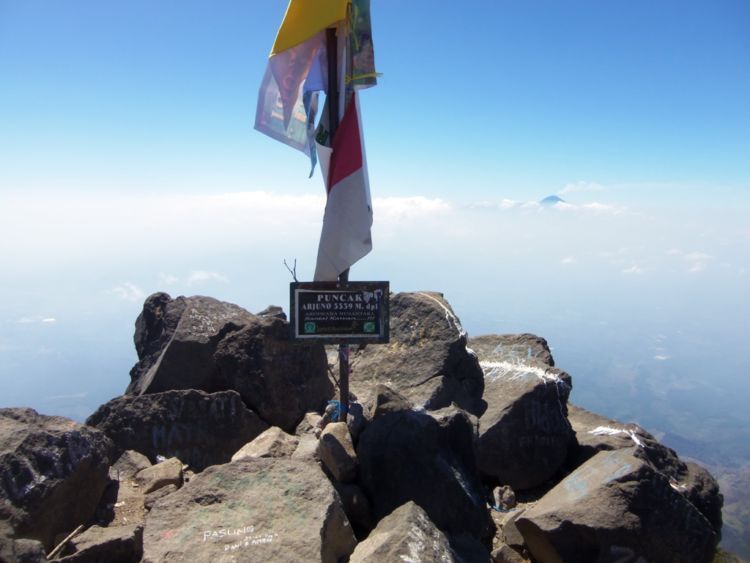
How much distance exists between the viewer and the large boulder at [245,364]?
769 cm

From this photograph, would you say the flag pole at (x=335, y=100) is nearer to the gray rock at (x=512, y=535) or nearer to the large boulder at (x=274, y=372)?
the large boulder at (x=274, y=372)

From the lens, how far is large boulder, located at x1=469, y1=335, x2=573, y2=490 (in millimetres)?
7293

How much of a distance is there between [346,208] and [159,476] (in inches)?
149

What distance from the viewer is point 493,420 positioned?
7.46 m

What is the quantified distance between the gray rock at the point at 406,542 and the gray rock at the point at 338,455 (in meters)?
1.20

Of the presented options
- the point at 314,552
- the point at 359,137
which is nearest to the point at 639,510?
the point at 314,552

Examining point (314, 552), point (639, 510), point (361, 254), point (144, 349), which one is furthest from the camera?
point (144, 349)

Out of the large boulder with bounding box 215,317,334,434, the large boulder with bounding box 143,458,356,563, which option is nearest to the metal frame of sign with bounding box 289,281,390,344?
the large boulder with bounding box 143,458,356,563

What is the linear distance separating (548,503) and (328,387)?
3.72 m

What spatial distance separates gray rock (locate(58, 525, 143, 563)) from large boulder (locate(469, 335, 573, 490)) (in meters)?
4.39

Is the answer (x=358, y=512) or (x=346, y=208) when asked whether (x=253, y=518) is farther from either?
(x=346, y=208)

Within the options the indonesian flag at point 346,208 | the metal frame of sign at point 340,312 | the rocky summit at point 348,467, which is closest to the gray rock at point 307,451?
the rocky summit at point 348,467

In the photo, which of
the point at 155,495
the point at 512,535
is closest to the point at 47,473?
the point at 155,495

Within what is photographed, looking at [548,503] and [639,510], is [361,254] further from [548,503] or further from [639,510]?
[639,510]
